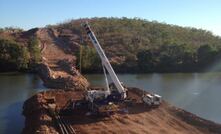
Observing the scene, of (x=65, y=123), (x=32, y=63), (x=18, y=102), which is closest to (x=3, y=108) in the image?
(x=18, y=102)

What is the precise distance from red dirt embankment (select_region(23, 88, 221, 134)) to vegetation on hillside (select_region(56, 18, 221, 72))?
34.0m

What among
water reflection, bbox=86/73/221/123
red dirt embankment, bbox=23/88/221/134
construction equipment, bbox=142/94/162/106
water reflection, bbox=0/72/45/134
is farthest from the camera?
water reflection, bbox=86/73/221/123

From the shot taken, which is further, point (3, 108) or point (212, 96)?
point (212, 96)

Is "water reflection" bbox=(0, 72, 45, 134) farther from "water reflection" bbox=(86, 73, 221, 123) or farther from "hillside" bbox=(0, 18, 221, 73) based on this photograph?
"water reflection" bbox=(86, 73, 221, 123)

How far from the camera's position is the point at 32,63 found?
60.8 meters

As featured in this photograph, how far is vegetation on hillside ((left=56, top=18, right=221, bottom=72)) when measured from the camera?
63.6 m

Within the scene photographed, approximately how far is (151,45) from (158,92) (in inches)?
1602

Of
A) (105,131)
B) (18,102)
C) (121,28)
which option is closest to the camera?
(105,131)

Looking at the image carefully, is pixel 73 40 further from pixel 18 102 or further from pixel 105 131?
pixel 105 131

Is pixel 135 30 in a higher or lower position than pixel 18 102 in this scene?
higher

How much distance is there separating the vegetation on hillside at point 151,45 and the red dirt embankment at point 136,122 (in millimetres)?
34016

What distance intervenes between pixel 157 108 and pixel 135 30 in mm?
65959

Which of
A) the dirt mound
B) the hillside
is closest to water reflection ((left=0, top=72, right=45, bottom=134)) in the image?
the dirt mound

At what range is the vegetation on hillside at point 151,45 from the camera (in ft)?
209
